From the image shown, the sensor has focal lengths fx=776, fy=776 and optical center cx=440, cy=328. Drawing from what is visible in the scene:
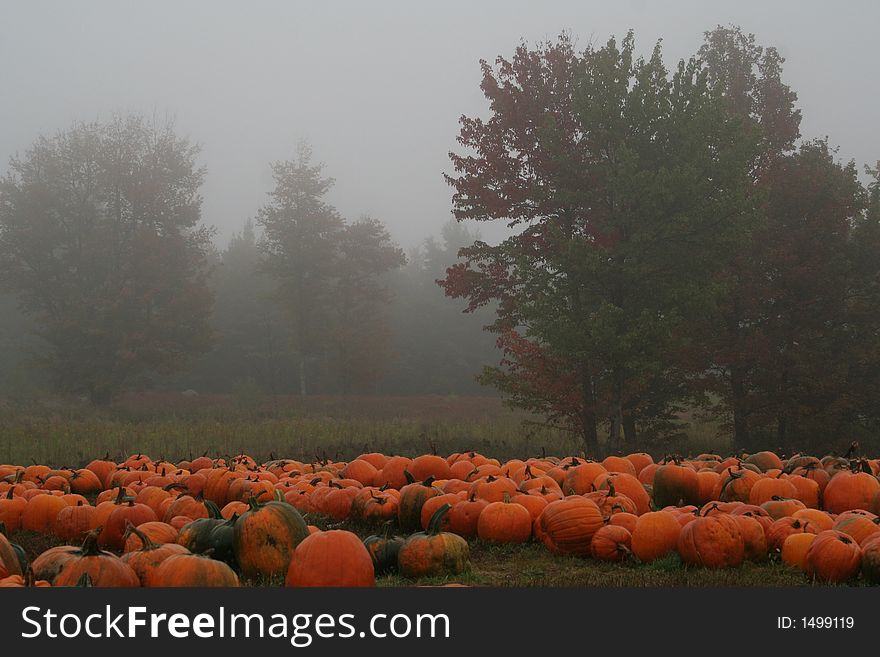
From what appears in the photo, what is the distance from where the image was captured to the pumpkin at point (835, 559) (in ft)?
18.9

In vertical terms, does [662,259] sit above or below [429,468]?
above

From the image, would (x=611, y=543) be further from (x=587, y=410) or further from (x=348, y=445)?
(x=348, y=445)

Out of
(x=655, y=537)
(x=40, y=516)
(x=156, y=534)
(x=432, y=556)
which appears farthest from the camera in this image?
(x=40, y=516)

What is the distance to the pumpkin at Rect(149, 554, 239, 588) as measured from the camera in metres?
4.81

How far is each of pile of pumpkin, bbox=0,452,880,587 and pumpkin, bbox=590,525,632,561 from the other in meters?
0.01

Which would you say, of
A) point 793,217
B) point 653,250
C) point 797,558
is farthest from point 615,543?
point 793,217

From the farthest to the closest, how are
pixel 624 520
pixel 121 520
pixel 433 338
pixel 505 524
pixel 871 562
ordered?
1. pixel 433 338
2. pixel 505 524
3. pixel 121 520
4. pixel 624 520
5. pixel 871 562

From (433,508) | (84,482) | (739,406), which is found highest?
(739,406)

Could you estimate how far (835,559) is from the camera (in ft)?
19.0

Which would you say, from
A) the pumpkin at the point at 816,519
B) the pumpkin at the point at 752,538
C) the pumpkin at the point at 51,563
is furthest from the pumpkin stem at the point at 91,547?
the pumpkin at the point at 816,519

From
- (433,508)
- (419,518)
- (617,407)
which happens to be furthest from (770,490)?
(617,407)

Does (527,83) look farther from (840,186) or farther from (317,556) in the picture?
(317,556)

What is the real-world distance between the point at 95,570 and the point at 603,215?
48.5ft

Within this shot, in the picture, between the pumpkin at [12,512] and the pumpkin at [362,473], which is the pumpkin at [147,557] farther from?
the pumpkin at [362,473]
